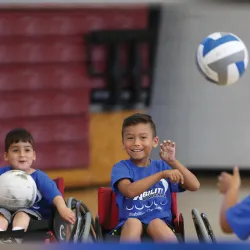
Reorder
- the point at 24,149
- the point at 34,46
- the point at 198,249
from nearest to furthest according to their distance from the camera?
the point at 198,249, the point at 24,149, the point at 34,46

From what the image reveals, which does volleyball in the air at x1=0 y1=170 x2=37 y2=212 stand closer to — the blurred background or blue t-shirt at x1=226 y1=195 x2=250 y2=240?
blue t-shirt at x1=226 y1=195 x2=250 y2=240

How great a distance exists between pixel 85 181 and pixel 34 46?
4.17ft

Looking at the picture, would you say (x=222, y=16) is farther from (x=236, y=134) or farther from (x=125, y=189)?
(x=125, y=189)

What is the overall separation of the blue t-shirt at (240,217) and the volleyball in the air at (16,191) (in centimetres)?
135

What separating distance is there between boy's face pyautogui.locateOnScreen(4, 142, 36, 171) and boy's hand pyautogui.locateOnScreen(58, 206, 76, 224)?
12.6 inches

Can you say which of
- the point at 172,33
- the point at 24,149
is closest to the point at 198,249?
the point at 24,149

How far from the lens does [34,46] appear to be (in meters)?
A: 6.83

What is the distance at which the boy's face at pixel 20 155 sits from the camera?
163 inches

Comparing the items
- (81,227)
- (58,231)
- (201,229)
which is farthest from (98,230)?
(201,229)

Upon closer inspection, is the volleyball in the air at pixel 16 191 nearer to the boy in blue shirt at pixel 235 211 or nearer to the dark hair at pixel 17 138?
the dark hair at pixel 17 138

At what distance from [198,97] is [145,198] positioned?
12.0 ft

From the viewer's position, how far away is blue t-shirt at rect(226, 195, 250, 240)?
2.95 meters

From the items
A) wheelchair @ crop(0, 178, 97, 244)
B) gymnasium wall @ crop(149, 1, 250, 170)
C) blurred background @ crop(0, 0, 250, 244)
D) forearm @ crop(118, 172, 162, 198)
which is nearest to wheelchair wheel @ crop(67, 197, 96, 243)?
wheelchair @ crop(0, 178, 97, 244)

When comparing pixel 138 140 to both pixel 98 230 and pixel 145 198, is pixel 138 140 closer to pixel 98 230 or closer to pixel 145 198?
pixel 145 198
